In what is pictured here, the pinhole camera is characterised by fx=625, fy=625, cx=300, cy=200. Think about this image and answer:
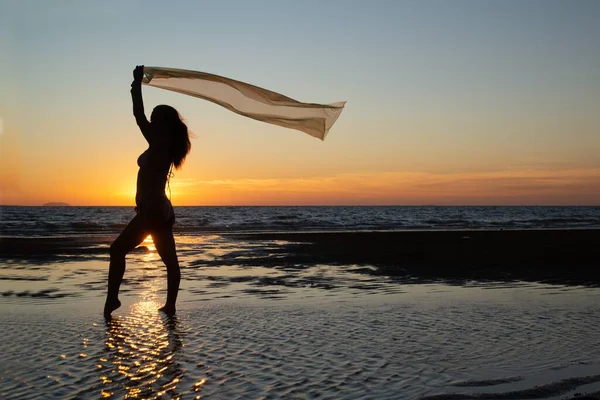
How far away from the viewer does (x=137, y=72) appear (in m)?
6.91

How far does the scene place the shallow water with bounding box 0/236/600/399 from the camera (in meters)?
3.96

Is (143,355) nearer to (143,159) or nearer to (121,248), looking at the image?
(121,248)

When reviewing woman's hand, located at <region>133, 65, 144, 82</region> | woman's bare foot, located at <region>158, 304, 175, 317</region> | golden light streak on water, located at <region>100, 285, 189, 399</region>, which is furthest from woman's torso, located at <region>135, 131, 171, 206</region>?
golden light streak on water, located at <region>100, 285, 189, 399</region>

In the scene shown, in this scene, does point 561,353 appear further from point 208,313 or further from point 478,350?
point 208,313

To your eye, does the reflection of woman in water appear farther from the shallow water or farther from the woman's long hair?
the shallow water

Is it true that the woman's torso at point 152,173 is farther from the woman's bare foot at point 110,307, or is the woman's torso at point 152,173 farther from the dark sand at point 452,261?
the dark sand at point 452,261

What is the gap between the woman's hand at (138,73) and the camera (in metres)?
6.87

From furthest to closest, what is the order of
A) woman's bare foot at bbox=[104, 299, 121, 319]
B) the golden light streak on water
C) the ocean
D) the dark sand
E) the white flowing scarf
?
the ocean
the dark sand
the white flowing scarf
woman's bare foot at bbox=[104, 299, 121, 319]
the golden light streak on water

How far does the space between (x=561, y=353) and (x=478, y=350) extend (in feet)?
2.10

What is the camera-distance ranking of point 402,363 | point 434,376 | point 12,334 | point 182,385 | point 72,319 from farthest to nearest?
point 72,319 < point 12,334 < point 402,363 < point 434,376 < point 182,385

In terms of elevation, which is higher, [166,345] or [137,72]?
[137,72]

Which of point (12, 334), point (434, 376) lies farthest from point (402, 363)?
point (12, 334)

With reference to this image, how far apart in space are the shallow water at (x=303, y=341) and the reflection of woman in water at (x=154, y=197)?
1.58 ft

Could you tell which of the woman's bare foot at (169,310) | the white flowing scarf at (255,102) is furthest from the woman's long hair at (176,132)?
the woman's bare foot at (169,310)
